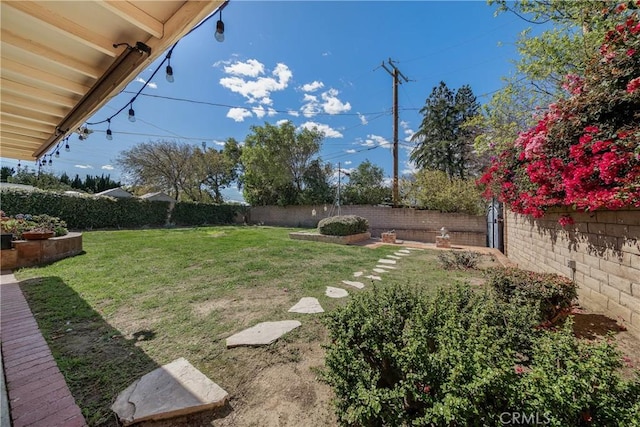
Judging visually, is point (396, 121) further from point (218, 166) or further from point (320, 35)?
point (218, 166)

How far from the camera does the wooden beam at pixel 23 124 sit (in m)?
3.16

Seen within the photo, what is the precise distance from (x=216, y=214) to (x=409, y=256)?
580 inches

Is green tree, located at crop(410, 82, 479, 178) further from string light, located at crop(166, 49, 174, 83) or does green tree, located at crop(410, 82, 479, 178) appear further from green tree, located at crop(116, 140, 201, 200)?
string light, located at crop(166, 49, 174, 83)

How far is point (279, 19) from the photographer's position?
7.30m

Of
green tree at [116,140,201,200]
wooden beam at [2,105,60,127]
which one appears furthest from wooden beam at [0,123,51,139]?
green tree at [116,140,201,200]

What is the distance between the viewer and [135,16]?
68.1 inches

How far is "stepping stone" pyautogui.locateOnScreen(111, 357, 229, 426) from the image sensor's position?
1488mm

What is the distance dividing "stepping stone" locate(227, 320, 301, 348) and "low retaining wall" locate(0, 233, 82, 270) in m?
5.96

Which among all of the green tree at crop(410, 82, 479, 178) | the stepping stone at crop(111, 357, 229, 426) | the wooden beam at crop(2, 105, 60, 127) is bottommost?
the stepping stone at crop(111, 357, 229, 426)

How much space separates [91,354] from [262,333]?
1.49 m

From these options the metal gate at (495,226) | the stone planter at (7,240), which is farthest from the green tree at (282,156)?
the stone planter at (7,240)

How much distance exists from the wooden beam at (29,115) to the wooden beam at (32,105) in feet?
0.59

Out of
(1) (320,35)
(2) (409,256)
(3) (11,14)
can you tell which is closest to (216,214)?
(1) (320,35)

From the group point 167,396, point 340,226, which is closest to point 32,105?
point 167,396
